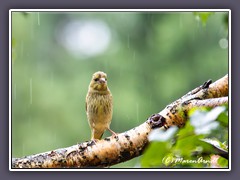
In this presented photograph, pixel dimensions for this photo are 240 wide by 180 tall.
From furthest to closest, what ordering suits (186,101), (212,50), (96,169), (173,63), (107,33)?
(173,63)
(107,33)
(212,50)
(96,169)
(186,101)

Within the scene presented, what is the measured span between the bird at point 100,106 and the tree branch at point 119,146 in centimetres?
27

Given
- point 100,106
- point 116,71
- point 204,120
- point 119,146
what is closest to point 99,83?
point 100,106

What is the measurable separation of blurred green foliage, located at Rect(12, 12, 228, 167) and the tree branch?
446mm

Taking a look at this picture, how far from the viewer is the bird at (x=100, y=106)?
87.1 inches

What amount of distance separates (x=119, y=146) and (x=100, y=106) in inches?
15.5

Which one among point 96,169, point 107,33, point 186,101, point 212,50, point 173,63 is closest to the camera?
point 186,101

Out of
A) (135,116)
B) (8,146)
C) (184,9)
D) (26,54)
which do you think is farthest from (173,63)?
(8,146)

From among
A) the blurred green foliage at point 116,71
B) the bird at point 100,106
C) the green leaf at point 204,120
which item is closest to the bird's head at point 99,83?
the bird at point 100,106
